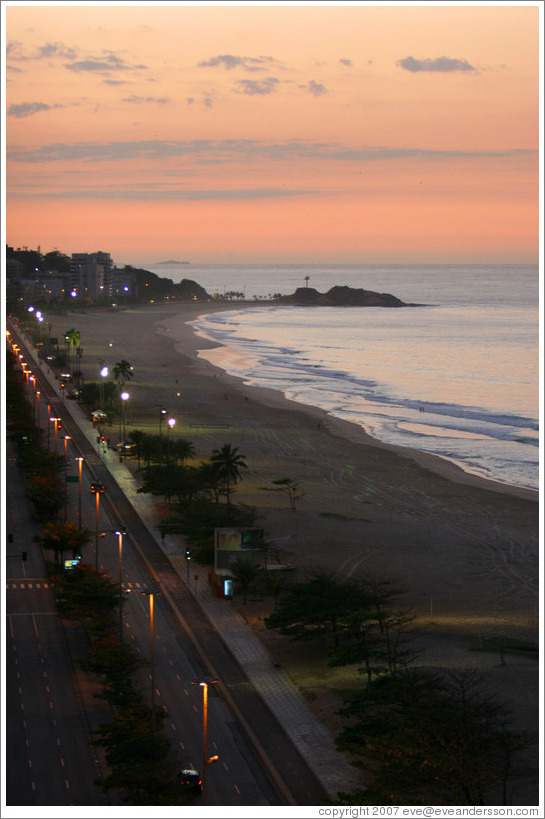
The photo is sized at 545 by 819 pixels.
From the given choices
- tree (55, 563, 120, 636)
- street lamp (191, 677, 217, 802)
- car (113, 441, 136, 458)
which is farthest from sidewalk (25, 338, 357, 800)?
car (113, 441, 136, 458)

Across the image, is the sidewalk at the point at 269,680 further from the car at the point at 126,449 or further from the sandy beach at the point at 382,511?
the car at the point at 126,449

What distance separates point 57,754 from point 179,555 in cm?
2316

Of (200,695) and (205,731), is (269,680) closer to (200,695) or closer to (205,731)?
(200,695)

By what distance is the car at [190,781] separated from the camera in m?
31.8

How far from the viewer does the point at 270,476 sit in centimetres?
7669

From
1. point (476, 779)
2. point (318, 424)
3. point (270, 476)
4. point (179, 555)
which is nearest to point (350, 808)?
point (476, 779)

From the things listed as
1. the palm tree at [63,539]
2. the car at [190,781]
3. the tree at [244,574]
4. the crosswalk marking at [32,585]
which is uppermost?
the palm tree at [63,539]

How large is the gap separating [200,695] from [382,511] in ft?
96.3

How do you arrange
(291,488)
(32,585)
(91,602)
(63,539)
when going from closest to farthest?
(91,602), (32,585), (63,539), (291,488)

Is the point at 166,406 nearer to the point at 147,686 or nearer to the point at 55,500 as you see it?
the point at 55,500

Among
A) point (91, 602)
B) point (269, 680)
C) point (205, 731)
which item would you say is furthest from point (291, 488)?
point (205, 731)

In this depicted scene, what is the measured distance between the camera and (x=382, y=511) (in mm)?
67000

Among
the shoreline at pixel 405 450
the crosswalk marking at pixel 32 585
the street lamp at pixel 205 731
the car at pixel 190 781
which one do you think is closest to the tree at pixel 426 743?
the street lamp at pixel 205 731

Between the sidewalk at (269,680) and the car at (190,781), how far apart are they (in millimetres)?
4286
